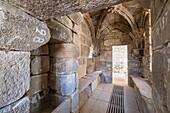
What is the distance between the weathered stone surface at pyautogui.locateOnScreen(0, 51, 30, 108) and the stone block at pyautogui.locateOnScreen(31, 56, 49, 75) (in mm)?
528

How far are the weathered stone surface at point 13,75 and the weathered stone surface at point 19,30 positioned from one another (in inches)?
1.9

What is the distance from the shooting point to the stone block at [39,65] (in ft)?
3.84

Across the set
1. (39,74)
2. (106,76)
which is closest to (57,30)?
(39,74)

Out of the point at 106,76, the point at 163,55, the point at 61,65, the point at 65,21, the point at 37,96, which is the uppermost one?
the point at 65,21

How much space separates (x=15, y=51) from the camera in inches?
23.2

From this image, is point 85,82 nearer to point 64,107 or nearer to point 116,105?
point 116,105

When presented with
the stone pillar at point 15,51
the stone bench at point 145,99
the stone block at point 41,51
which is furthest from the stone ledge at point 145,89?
the stone pillar at point 15,51

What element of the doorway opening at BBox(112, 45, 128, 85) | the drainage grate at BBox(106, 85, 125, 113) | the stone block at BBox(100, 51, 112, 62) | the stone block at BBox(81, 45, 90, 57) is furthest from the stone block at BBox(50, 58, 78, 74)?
the doorway opening at BBox(112, 45, 128, 85)

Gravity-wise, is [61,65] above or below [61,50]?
below

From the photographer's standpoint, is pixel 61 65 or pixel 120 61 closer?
pixel 61 65

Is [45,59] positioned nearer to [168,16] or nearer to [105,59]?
[168,16]

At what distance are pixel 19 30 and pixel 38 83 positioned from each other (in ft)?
2.82

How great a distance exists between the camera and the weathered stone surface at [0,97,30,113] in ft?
1.78

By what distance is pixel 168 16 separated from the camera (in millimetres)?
471
